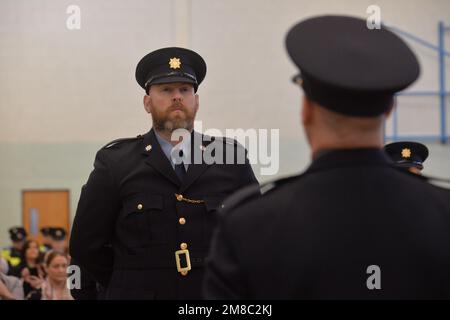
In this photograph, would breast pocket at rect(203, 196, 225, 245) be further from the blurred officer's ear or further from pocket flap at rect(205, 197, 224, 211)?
the blurred officer's ear

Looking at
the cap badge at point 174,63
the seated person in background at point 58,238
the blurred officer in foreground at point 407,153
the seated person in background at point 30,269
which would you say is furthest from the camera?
the seated person in background at point 58,238

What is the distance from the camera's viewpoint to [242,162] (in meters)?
3.08

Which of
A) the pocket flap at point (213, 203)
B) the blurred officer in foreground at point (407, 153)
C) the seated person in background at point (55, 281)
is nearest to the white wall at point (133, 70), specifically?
the seated person in background at point (55, 281)

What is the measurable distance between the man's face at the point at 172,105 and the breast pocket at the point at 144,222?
0.29 meters

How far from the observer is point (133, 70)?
8.74 meters

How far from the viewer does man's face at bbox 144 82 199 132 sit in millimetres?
3004

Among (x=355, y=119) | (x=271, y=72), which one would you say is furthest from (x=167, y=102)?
(x=271, y=72)

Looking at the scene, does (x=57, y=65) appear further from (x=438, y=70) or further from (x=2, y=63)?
(x=438, y=70)

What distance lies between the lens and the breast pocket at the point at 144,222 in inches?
112

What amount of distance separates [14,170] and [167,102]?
641 centimetres

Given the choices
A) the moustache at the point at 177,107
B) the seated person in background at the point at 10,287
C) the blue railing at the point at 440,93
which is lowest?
the seated person in background at the point at 10,287

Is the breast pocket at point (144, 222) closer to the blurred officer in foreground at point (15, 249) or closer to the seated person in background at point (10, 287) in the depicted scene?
the seated person in background at point (10, 287)
